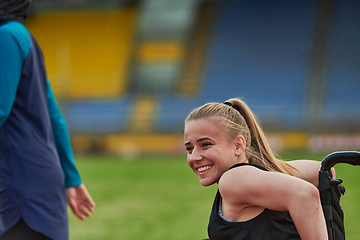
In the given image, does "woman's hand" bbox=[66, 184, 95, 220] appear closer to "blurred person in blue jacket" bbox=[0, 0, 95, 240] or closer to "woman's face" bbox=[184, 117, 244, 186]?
"blurred person in blue jacket" bbox=[0, 0, 95, 240]

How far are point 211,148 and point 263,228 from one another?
0.34 m

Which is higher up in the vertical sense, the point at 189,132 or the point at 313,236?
the point at 189,132

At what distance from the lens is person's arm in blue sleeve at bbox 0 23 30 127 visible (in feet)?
5.64

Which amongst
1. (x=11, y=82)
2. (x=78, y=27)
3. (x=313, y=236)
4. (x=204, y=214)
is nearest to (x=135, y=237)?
(x=204, y=214)

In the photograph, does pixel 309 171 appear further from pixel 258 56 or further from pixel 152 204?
pixel 258 56

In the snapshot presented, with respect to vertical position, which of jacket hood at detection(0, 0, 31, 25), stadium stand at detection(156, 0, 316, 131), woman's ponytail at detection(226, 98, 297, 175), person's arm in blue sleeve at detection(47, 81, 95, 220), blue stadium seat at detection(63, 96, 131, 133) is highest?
jacket hood at detection(0, 0, 31, 25)

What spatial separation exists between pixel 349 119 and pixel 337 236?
1304cm

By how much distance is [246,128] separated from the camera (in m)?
1.70

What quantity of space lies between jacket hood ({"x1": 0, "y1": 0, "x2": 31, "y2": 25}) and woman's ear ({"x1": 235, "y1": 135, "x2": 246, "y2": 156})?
1027 mm

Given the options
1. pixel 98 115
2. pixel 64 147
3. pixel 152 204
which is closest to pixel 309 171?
pixel 64 147

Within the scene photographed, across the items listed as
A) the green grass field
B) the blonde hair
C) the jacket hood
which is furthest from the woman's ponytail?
the green grass field

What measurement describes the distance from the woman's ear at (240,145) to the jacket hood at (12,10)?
Answer: 103 cm

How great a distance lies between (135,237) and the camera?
455 cm

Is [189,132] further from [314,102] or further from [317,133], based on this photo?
[314,102]
